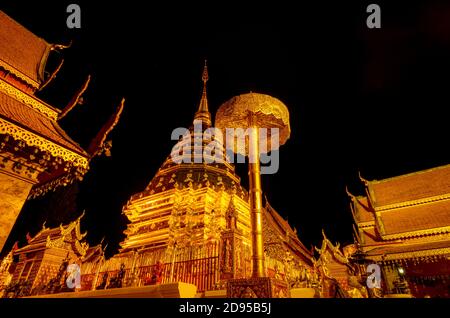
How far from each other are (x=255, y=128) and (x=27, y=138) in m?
4.30

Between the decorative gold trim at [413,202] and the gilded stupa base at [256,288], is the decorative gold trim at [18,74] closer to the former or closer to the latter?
the gilded stupa base at [256,288]

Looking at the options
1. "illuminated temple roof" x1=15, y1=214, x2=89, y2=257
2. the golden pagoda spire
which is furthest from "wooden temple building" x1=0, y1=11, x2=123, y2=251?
the golden pagoda spire

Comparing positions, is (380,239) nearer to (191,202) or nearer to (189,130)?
(191,202)

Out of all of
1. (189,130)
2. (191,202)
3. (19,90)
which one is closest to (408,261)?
(191,202)

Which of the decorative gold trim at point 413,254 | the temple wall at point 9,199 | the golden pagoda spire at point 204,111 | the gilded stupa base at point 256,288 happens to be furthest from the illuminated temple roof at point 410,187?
the temple wall at point 9,199

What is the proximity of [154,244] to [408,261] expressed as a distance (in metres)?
12.2

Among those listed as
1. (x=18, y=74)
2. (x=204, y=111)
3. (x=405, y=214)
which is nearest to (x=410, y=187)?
(x=405, y=214)

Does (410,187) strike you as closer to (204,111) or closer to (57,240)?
(204,111)

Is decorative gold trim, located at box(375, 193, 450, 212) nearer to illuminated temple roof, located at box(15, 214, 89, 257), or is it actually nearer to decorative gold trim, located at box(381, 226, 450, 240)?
decorative gold trim, located at box(381, 226, 450, 240)

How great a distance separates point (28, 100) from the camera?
5.98 m

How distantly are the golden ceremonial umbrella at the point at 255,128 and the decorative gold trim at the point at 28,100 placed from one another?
4.15 meters

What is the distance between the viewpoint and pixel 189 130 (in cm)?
2302

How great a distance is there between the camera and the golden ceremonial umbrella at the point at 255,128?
13.9ft

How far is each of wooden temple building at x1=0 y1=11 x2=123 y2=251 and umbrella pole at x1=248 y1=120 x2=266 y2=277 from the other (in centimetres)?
324
